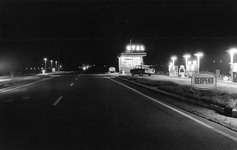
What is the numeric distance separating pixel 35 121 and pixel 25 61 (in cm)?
8864

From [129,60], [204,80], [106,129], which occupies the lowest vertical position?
[106,129]

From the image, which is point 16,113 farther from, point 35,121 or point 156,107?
point 156,107

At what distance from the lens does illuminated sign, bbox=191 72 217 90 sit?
10749 millimetres

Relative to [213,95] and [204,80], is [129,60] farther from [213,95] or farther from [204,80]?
[204,80]

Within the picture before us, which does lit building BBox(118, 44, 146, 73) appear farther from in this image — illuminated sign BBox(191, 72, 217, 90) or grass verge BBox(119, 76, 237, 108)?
illuminated sign BBox(191, 72, 217, 90)

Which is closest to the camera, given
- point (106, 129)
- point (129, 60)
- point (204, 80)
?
point (106, 129)

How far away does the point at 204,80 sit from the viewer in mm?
10797

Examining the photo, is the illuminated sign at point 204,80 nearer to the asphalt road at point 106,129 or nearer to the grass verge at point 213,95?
the grass verge at point 213,95

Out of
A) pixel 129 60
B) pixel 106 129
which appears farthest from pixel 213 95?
pixel 129 60

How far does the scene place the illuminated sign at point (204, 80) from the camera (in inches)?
423

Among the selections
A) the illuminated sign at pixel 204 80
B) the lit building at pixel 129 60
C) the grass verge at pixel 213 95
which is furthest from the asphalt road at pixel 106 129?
the lit building at pixel 129 60

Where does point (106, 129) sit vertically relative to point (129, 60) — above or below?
below

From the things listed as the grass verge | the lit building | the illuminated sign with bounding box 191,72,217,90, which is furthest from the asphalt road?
the lit building

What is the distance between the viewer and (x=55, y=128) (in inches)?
243
